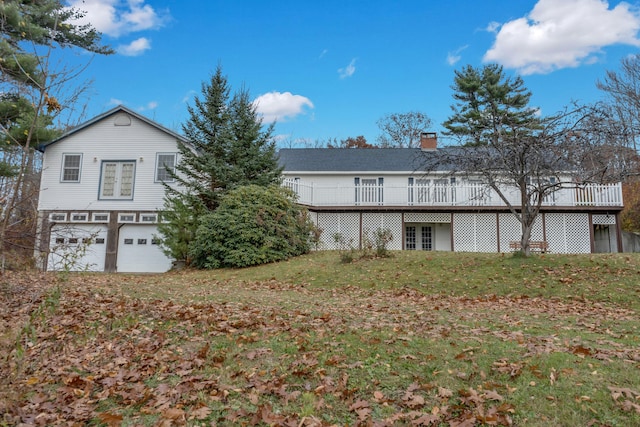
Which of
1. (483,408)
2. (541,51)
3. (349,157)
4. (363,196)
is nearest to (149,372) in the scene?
(483,408)

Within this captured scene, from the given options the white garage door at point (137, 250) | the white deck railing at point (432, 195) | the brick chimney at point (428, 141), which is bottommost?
the white garage door at point (137, 250)

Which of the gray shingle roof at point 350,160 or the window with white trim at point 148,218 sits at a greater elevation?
the gray shingle roof at point 350,160

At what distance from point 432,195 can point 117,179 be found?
48.3 ft

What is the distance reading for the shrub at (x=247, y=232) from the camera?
14438mm

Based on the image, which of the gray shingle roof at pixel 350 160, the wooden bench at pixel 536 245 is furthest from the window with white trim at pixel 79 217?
the wooden bench at pixel 536 245

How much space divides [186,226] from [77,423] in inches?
516

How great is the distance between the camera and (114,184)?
1866cm

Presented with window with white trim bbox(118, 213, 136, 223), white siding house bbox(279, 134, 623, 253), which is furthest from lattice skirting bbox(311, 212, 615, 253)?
window with white trim bbox(118, 213, 136, 223)

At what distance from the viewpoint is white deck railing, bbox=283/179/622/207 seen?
680 inches

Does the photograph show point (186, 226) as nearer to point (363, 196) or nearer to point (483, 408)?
point (363, 196)

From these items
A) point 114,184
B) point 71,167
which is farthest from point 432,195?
point 71,167

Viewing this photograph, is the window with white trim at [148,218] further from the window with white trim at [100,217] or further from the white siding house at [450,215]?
the white siding house at [450,215]

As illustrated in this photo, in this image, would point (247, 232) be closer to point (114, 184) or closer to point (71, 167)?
point (114, 184)

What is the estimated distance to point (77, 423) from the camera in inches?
126
